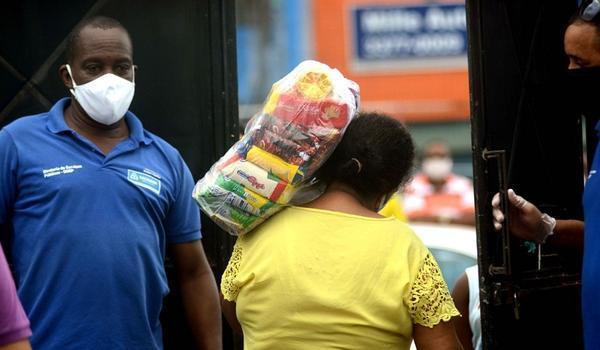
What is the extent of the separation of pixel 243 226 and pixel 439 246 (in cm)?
460

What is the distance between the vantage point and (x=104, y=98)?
3.98 meters

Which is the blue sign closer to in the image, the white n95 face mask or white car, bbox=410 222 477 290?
white car, bbox=410 222 477 290

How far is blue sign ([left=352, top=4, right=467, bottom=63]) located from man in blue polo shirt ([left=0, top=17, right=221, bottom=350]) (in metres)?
12.1

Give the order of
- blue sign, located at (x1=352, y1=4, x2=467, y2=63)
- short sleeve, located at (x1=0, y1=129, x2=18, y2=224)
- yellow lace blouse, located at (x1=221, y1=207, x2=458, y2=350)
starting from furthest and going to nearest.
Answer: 1. blue sign, located at (x1=352, y1=4, x2=467, y2=63)
2. short sleeve, located at (x1=0, y1=129, x2=18, y2=224)
3. yellow lace blouse, located at (x1=221, y1=207, x2=458, y2=350)

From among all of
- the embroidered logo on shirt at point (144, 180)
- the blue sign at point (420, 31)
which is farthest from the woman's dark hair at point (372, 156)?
the blue sign at point (420, 31)

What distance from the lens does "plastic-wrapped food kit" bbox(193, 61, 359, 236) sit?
3.18m

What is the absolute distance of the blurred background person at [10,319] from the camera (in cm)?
249

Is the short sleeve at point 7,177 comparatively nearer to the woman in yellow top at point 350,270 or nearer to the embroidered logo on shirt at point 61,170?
the embroidered logo on shirt at point 61,170

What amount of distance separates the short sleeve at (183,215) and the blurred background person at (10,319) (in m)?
1.58

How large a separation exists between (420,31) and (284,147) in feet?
43.9

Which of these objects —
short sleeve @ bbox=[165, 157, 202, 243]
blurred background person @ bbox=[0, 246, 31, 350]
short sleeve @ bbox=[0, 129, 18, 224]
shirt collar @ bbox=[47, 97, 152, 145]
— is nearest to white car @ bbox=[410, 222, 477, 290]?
short sleeve @ bbox=[165, 157, 202, 243]

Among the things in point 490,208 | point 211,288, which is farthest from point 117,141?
point 490,208

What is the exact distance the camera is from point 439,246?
7711 millimetres

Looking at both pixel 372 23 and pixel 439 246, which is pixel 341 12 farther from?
pixel 439 246
